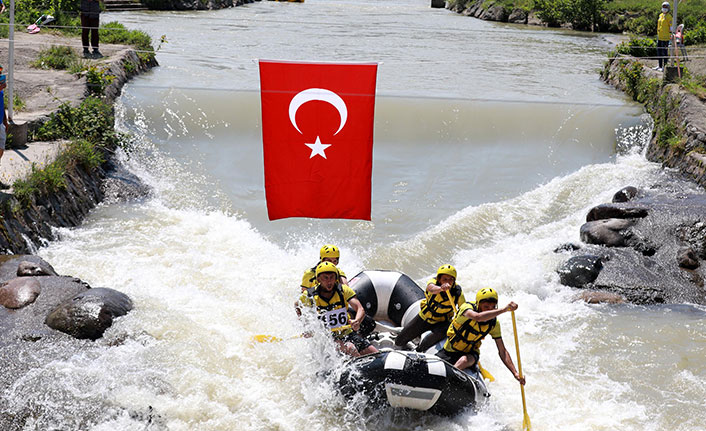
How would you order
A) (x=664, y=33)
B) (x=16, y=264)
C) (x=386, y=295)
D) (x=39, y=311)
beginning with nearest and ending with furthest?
(x=39, y=311) < (x=386, y=295) < (x=16, y=264) < (x=664, y=33)

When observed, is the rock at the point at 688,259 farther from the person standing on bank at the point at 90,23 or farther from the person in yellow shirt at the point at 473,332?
the person standing on bank at the point at 90,23

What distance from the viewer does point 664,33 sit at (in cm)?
1767

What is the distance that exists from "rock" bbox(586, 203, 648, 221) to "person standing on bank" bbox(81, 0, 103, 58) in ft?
38.9

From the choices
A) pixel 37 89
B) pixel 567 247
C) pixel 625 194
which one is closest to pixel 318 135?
pixel 567 247

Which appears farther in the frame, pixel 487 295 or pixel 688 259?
pixel 688 259

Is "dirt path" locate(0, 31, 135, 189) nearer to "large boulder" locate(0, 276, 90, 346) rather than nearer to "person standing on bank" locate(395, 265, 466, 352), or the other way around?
"large boulder" locate(0, 276, 90, 346)

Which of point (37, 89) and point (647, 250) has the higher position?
point (37, 89)

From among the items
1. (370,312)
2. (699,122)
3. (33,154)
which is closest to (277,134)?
(370,312)

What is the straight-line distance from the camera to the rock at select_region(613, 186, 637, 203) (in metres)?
13.0

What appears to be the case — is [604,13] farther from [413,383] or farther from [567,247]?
[413,383]

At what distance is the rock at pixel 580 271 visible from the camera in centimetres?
1075

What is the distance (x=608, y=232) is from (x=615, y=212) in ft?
1.71

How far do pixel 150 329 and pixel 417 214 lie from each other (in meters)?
5.73

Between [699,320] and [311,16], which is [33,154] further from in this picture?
[311,16]
